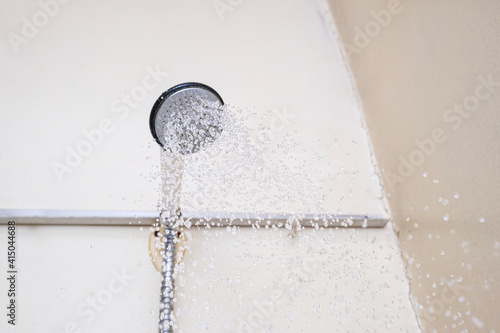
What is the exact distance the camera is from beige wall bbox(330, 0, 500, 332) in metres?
0.66

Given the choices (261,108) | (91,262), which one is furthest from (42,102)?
(261,108)

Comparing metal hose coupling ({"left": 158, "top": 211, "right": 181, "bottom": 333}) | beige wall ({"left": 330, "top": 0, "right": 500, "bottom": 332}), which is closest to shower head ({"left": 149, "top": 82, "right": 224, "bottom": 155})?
metal hose coupling ({"left": 158, "top": 211, "right": 181, "bottom": 333})

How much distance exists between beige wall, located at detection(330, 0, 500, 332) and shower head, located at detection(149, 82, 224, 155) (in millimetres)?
432

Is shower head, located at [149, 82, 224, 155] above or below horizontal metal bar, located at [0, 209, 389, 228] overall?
above

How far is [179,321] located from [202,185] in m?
0.27

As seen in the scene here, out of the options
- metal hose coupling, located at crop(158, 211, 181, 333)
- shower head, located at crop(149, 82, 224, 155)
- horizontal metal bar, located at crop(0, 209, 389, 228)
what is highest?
shower head, located at crop(149, 82, 224, 155)

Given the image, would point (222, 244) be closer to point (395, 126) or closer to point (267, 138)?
point (267, 138)

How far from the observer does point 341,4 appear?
1141mm

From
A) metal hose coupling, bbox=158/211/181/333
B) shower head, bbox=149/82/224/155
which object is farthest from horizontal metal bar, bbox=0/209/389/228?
shower head, bbox=149/82/224/155

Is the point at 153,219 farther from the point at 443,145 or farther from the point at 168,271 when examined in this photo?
the point at 443,145

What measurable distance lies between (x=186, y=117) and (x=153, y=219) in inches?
8.8

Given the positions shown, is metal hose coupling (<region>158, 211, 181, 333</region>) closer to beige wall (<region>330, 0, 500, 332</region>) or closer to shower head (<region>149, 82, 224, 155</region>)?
shower head (<region>149, 82, 224, 155</region>)

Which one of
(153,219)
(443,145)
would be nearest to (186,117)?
(153,219)

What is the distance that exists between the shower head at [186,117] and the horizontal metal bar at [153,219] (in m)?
0.15
